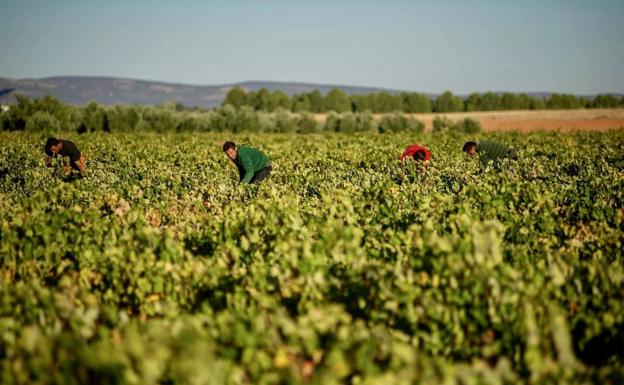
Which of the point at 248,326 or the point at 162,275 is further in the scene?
the point at 162,275

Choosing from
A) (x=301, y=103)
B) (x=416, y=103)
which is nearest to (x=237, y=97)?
(x=301, y=103)

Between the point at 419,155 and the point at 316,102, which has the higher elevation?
the point at 316,102

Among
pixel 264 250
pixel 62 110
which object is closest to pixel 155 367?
pixel 264 250

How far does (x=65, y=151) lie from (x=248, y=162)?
489cm

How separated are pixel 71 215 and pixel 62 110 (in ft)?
131

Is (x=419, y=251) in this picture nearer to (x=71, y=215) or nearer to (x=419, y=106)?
(x=71, y=215)

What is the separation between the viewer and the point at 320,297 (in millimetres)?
4117

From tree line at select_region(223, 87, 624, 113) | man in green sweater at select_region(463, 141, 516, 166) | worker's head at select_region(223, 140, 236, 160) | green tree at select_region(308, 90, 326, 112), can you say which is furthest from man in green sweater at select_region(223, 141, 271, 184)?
green tree at select_region(308, 90, 326, 112)

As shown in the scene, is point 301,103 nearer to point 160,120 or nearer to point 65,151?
point 160,120

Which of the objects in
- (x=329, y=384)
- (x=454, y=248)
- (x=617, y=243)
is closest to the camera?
(x=329, y=384)

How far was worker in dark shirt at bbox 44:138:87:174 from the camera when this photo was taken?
36.2ft

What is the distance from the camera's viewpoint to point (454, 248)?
416 centimetres

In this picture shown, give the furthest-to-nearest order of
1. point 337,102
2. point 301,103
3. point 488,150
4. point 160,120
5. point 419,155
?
point 337,102
point 301,103
point 160,120
point 488,150
point 419,155

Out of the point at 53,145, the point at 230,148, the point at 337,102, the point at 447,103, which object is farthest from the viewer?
the point at 447,103
